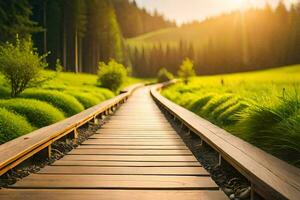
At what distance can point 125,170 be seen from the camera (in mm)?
4715

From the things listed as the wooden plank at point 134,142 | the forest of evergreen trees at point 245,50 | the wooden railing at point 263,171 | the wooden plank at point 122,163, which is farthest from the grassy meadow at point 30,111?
the forest of evergreen trees at point 245,50

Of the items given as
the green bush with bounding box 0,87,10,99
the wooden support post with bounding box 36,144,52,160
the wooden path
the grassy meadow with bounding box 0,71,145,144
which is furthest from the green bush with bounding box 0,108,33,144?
the green bush with bounding box 0,87,10,99

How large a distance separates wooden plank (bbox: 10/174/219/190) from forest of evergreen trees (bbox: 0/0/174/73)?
30.2 meters

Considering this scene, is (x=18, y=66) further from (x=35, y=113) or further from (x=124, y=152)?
(x=124, y=152)

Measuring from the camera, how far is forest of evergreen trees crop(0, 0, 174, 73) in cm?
3299

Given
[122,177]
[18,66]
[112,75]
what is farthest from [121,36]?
[122,177]

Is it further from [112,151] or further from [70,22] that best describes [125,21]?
[112,151]

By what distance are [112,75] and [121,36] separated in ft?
201

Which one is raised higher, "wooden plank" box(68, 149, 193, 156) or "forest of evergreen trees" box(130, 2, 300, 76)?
"forest of evergreen trees" box(130, 2, 300, 76)

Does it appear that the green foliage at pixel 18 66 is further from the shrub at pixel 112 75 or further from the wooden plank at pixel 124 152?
the shrub at pixel 112 75

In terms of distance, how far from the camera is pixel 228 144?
15.8 feet

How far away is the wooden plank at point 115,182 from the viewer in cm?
396

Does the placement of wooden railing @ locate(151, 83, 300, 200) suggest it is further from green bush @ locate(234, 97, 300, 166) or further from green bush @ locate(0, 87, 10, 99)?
green bush @ locate(0, 87, 10, 99)

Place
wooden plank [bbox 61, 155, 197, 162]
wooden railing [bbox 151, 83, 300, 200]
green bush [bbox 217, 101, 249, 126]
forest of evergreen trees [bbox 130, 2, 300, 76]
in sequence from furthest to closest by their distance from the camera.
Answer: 1. forest of evergreen trees [bbox 130, 2, 300, 76]
2. green bush [bbox 217, 101, 249, 126]
3. wooden plank [bbox 61, 155, 197, 162]
4. wooden railing [bbox 151, 83, 300, 200]
